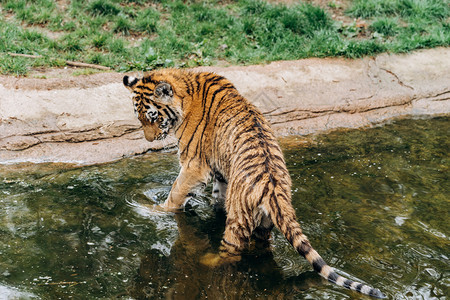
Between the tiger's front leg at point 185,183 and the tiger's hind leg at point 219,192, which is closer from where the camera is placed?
the tiger's front leg at point 185,183

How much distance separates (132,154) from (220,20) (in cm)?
322

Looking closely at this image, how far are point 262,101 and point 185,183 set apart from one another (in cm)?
256

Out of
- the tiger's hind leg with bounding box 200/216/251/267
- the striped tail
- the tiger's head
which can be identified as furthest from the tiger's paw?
the tiger's head

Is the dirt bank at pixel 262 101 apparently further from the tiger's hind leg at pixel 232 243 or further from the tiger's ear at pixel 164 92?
the tiger's hind leg at pixel 232 243

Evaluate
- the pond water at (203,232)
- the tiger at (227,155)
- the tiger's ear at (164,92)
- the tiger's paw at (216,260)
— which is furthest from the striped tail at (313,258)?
the tiger's ear at (164,92)

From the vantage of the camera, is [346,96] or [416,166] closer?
[416,166]

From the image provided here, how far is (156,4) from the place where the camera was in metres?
8.51

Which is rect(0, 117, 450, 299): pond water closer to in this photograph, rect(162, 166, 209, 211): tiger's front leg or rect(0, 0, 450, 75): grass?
rect(162, 166, 209, 211): tiger's front leg

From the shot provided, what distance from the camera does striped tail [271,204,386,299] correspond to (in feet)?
10.5

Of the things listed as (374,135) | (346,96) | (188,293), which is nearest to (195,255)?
(188,293)

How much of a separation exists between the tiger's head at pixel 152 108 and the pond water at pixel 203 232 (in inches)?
28.6

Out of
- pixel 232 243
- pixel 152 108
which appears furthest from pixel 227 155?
pixel 152 108

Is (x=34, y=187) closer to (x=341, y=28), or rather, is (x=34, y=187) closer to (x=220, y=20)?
(x=220, y=20)

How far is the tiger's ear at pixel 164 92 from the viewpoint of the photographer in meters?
4.25
